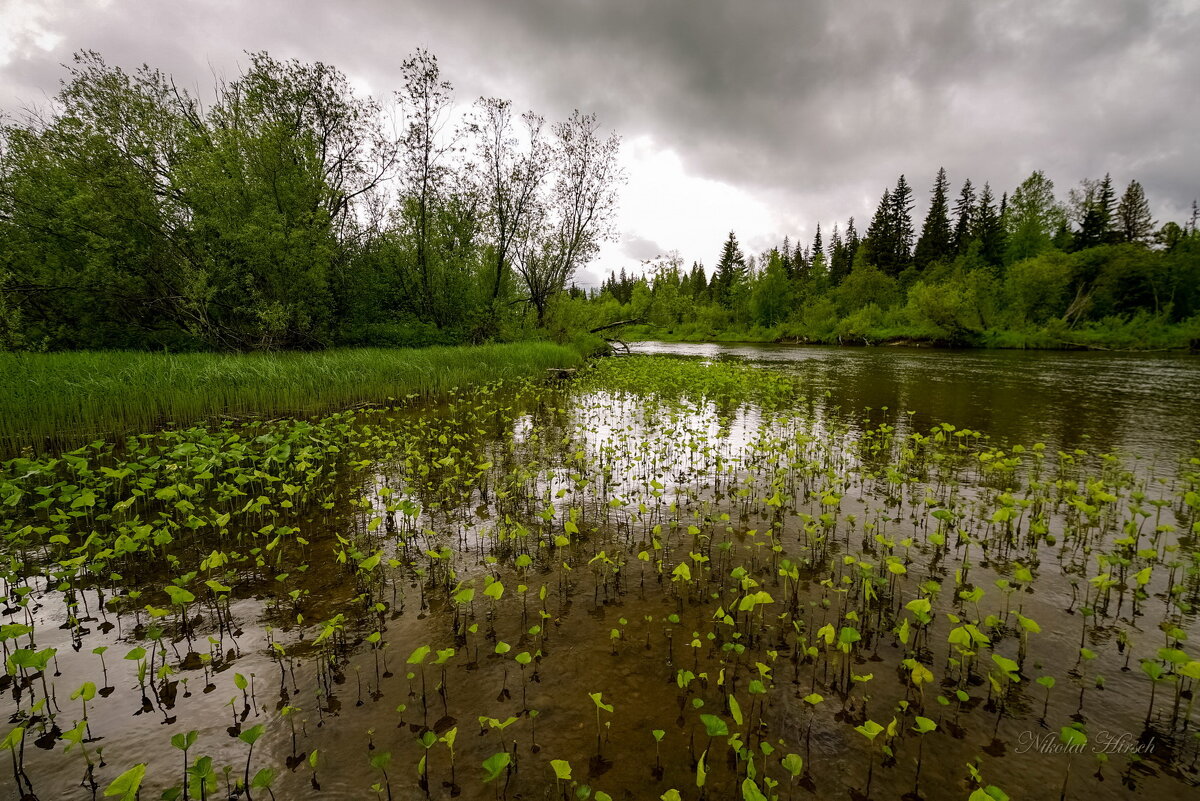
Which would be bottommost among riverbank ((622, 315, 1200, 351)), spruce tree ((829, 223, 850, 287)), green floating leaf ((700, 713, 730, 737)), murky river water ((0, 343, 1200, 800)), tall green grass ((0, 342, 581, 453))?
murky river water ((0, 343, 1200, 800))

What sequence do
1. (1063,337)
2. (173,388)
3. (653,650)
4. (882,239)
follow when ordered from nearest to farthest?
1. (653,650)
2. (173,388)
3. (1063,337)
4. (882,239)

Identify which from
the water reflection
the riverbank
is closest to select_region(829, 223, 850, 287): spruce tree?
the riverbank

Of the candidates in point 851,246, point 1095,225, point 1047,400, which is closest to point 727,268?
point 851,246

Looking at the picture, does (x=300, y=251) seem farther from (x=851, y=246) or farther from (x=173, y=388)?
(x=851, y=246)

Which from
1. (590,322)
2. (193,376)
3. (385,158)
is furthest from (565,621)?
(590,322)

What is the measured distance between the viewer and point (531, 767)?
2.37m

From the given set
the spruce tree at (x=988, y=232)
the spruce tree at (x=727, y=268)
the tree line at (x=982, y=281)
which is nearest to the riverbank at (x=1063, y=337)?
the tree line at (x=982, y=281)

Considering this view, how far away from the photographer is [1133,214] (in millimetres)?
57125

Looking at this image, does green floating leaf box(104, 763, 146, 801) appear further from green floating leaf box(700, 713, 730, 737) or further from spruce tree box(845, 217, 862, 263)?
spruce tree box(845, 217, 862, 263)

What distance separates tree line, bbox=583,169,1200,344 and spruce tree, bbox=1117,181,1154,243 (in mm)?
132

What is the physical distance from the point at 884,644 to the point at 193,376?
14.6 metres

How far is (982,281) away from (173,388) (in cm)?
5930

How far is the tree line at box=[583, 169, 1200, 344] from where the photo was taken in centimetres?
4166

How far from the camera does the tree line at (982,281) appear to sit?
4166cm
